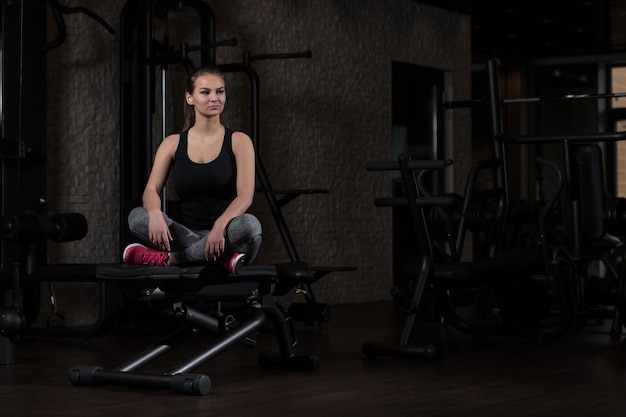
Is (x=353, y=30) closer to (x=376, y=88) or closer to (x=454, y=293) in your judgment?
(x=376, y=88)

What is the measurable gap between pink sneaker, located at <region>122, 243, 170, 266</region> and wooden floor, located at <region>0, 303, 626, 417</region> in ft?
1.36

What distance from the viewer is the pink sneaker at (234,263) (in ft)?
11.1

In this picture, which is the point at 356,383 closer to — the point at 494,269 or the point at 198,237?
the point at 198,237

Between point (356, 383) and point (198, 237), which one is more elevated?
point (198, 237)

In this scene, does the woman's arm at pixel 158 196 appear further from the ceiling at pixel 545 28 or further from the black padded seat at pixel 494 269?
the ceiling at pixel 545 28

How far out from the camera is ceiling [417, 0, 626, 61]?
990 centimetres

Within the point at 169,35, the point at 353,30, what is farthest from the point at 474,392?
the point at 353,30

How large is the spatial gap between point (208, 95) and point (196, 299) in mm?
691

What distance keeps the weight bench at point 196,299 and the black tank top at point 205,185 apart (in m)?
0.25

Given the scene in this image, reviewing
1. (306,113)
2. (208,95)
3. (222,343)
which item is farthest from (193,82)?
(306,113)

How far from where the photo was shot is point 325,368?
3.99m

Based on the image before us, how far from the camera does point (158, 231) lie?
338 centimetres

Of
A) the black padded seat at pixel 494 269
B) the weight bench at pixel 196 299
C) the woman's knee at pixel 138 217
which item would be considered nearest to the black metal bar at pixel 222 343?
the weight bench at pixel 196 299

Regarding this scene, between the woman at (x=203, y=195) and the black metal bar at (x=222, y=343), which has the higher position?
the woman at (x=203, y=195)
